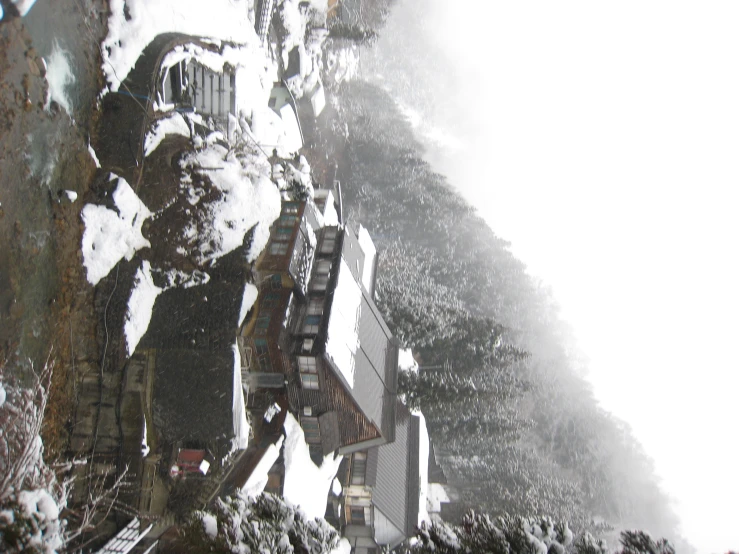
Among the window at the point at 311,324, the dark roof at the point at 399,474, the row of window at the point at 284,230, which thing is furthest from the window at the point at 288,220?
the dark roof at the point at 399,474

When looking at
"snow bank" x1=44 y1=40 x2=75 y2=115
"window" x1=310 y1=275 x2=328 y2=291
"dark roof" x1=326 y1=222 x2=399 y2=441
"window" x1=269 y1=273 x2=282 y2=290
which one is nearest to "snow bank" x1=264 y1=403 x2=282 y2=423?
"dark roof" x1=326 y1=222 x2=399 y2=441

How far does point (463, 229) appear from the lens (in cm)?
5197

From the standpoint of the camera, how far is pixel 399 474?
2711 centimetres

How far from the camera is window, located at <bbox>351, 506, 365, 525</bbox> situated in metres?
25.5

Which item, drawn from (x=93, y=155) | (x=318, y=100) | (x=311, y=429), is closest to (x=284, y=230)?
(x=93, y=155)

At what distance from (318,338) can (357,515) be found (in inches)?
480

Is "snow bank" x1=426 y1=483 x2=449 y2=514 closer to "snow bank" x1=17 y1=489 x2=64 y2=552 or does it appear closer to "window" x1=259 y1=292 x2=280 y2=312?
"window" x1=259 y1=292 x2=280 y2=312

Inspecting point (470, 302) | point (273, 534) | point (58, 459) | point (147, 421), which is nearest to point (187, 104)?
point (147, 421)

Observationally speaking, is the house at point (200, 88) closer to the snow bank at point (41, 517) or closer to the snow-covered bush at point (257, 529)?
the snow-covered bush at point (257, 529)

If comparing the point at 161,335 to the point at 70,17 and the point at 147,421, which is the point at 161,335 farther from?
the point at 70,17

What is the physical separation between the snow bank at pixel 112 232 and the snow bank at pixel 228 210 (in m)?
1.83

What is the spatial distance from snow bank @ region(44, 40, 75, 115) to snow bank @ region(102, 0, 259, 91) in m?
1.59

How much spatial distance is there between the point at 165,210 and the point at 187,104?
5408 mm

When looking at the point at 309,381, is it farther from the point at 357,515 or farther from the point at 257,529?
the point at 357,515
